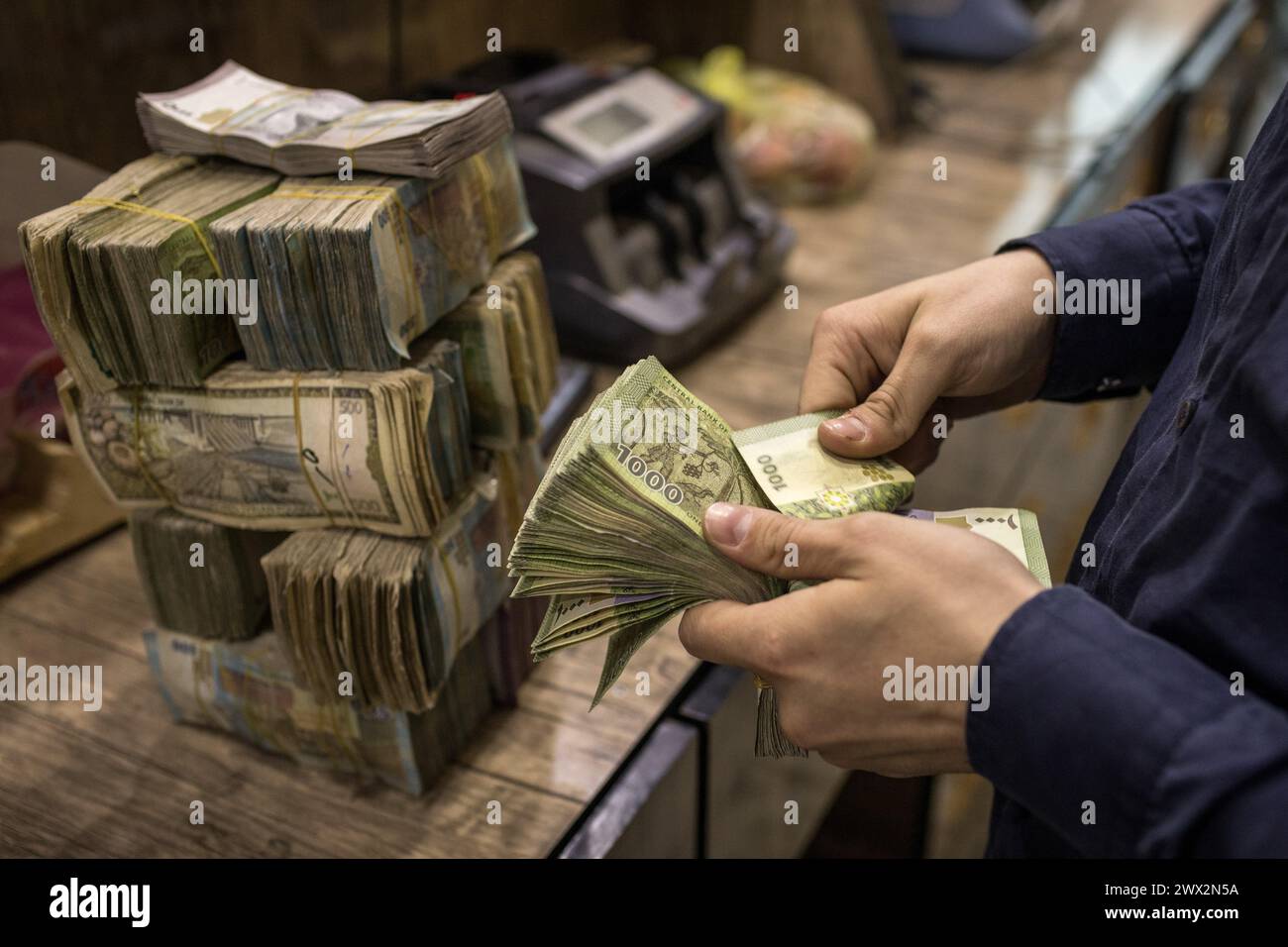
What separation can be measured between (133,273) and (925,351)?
67 centimetres

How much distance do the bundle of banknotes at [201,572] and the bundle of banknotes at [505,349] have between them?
24 cm

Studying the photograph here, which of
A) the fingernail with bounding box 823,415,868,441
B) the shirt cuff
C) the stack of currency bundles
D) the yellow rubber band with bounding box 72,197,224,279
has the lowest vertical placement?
the stack of currency bundles

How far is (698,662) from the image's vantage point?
1238 mm

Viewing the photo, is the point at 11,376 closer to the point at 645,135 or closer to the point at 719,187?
the point at 645,135

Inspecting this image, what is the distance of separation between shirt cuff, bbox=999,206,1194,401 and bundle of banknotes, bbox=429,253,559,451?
47 centimetres

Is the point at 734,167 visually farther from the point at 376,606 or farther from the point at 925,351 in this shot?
the point at 376,606

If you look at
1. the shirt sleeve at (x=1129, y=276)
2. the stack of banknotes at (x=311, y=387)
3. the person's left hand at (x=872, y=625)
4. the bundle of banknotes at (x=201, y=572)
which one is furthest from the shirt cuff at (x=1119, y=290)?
the bundle of banknotes at (x=201, y=572)

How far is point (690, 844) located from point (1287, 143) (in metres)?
0.93

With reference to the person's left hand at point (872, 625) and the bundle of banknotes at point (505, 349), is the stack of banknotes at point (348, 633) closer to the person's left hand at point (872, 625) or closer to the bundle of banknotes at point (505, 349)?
the bundle of banknotes at point (505, 349)

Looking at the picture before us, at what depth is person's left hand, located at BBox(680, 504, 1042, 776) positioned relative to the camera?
2.26 ft

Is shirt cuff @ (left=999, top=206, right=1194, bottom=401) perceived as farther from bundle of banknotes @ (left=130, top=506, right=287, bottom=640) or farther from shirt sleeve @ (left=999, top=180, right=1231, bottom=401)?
bundle of banknotes @ (left=130, top=506, right=287, bottom=640)

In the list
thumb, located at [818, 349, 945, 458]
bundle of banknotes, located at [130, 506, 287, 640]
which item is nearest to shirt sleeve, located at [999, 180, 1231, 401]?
thumb, located at [818, 349, 945, 458]

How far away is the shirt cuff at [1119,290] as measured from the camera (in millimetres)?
1013

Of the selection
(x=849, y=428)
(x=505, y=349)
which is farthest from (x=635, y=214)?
(x=849, y=428)
